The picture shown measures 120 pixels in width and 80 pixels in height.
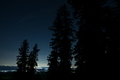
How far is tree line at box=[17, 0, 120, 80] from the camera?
8.58 meters

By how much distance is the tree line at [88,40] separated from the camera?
858 centimetres

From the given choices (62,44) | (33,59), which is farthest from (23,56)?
(62,44)

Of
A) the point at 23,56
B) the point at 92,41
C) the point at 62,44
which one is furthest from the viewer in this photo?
the point at 23,56

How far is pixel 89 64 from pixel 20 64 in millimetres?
28072

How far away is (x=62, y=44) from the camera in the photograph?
14125 mm

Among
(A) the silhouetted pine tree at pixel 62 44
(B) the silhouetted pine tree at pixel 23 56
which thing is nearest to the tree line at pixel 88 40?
(A) the silhouetted pine tree at pixel 62 44

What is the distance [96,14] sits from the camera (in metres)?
9.52

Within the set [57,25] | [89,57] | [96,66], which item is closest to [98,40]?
[89,57]

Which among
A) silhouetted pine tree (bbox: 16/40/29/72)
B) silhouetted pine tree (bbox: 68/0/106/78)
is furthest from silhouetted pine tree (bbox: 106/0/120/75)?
silhouetted pine tree (bbox: 16/40/29/72)

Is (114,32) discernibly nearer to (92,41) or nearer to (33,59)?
(92,41)

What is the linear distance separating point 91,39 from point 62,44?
5999mm

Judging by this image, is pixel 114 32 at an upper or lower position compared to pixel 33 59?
upper

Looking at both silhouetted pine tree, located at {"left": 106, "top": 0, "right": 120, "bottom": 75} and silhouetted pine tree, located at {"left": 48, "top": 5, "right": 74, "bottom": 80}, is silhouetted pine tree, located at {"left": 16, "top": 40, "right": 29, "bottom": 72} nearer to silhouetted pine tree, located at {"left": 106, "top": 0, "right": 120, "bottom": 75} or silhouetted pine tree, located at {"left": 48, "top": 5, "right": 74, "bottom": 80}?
silhouetted pine tree, located at {"left": 48, "top": 5, "right": 74, "bottom": 80}

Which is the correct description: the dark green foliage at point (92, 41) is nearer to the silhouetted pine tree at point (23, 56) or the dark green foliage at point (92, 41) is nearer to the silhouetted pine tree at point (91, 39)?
the silhouetted pine tree at point (91, 39)
